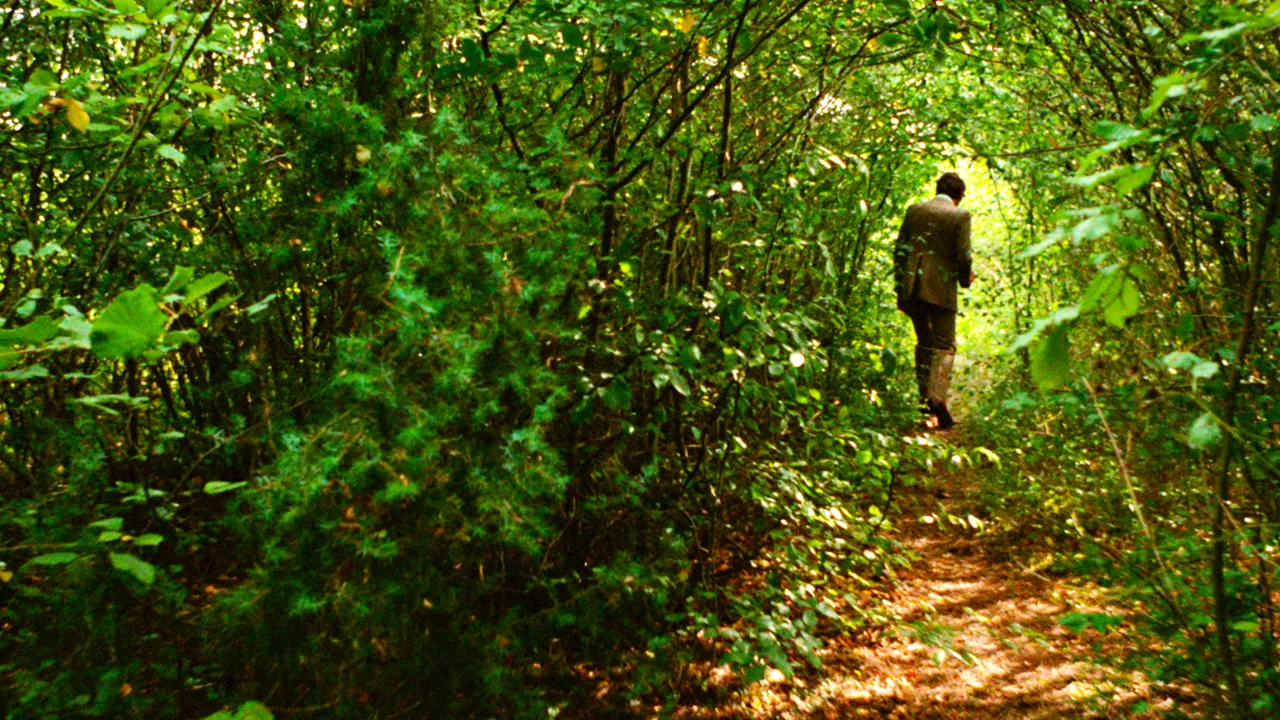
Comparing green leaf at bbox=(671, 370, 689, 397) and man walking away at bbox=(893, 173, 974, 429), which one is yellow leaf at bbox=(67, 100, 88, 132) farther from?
man walking away at bbox=(893, 173, 974, 429)

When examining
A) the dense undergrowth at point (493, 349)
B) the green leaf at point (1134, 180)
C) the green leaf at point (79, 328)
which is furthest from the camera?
the dense undergrowth at point (493, 349)

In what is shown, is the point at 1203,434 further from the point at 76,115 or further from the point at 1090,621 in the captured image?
the point at 76,115

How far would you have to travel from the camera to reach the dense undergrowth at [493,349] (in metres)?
2.00

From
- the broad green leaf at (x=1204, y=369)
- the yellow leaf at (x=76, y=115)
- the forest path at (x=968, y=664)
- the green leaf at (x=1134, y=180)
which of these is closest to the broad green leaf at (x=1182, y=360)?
the broad green leaf at (x=1204, y=369)

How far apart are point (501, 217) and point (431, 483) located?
0.75 m

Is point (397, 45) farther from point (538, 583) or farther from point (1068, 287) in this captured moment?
point (1068, 287)

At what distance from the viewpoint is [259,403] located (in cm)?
263

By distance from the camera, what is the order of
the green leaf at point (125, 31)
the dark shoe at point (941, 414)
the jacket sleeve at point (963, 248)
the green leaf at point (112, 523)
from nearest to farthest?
the green leaf at point (112, 523) < the green leaf at point (125, 31) < the jacket sleeve at point (963, 248) < the dark shoe at point (941, 414)

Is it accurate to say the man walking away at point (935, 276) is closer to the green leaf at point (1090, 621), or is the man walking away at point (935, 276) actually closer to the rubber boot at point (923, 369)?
the rubber boot at point (923, 369)

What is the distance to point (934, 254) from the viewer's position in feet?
23.3

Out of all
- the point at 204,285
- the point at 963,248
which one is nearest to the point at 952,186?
the point at 963,248

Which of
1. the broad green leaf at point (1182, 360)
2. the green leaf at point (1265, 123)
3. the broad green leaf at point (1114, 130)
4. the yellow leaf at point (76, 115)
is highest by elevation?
the green leaf at point (1265, 123)

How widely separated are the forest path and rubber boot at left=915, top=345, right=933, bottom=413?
245 cm

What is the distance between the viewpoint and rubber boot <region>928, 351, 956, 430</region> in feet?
23.3
